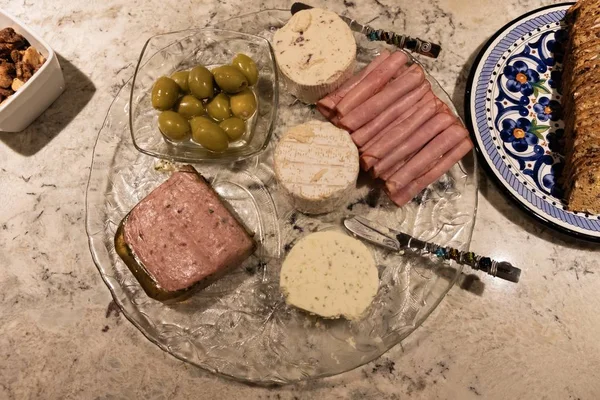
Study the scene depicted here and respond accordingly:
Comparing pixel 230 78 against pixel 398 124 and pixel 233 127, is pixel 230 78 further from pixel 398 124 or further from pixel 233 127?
pixel 398 124

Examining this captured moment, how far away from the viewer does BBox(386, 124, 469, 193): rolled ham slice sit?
2006 mm

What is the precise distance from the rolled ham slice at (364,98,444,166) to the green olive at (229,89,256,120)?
517 mm

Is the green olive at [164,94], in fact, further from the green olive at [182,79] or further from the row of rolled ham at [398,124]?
the row of rolled ham at [398,124]

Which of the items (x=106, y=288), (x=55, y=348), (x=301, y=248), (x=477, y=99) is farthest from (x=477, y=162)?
(x=55, y=348)

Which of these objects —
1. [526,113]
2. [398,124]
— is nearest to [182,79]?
[398,124]

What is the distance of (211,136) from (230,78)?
257mm

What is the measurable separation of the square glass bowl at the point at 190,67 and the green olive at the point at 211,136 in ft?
0.22

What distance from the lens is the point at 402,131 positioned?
2053mm

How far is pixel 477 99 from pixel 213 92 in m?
1.14

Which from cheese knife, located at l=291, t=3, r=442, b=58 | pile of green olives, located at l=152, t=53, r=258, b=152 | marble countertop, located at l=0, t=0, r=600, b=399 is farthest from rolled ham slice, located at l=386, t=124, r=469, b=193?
pile of green olives, located at l=152, t=53, r=258, b=152

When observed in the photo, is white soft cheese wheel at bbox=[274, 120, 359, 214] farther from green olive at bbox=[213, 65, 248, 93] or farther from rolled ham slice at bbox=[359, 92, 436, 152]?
green olive at bbox=[213, 65, 248, 93]

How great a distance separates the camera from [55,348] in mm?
2033

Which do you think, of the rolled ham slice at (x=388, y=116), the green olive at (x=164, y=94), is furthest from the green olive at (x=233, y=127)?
the rolled ham slice at (x=388, y=116)

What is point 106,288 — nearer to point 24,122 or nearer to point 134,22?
point 24,122
